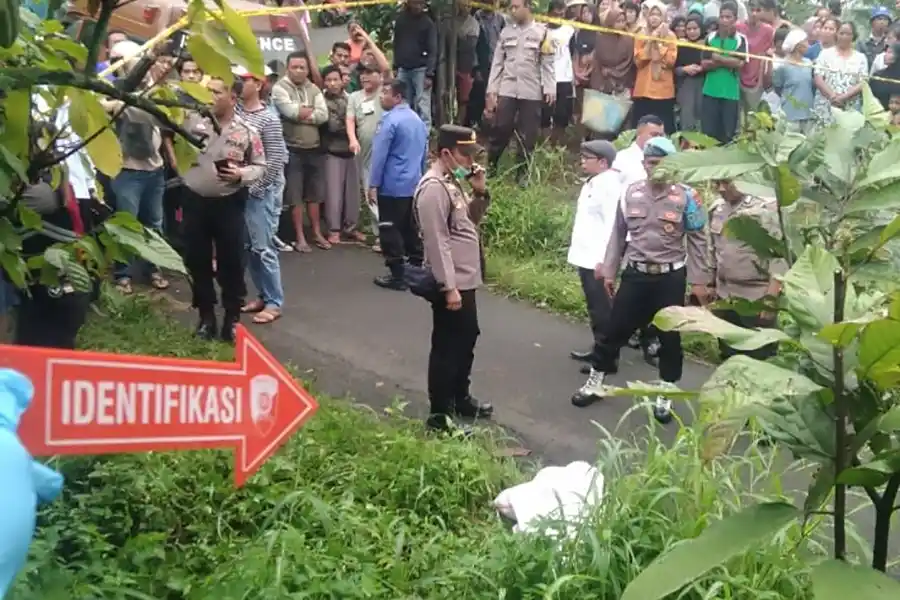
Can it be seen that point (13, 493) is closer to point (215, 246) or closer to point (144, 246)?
point (144, 246)

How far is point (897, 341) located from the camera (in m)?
1.41

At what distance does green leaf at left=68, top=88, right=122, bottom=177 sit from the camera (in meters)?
2.18

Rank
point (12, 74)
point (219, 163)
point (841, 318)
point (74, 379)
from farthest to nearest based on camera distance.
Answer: point (219, 163) < point (74, 379) < point (12, 74) < point (841, 318)

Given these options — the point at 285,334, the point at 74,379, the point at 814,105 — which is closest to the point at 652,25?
the point at 814,105

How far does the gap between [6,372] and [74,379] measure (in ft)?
0.76

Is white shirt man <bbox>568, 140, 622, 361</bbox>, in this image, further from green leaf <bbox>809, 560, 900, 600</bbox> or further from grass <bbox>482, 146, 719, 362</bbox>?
green leaf <bbox>809, 560, 900, 600</bbox>

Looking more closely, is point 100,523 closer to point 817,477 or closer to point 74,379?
point 74,379

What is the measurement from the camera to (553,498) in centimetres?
410

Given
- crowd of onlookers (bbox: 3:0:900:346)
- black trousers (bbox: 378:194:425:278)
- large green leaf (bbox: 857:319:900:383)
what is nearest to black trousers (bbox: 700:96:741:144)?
crowd of onlookers (bbox: 3:0:900:346)

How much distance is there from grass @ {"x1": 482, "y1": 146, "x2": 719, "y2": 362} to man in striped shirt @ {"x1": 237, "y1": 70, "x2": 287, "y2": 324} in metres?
2.17

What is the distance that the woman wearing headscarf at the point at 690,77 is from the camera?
11430 mm

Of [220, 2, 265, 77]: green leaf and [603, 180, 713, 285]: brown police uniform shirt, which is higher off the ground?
[220, 2, 265, 77]: green leaf

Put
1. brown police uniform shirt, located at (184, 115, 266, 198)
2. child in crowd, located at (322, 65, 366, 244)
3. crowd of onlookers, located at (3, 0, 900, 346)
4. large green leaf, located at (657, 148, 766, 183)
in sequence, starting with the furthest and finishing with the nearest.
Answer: child in crowd, located at (322, 65, 366, 244), crowd of onlookers, located at (3, 0, 900, 346), brown police uniform shirt, located at (184, 115, 266, 198), large green leaf, located at (657, 148, 766, 183)

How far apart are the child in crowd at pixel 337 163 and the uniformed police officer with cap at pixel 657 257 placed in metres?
3.70
